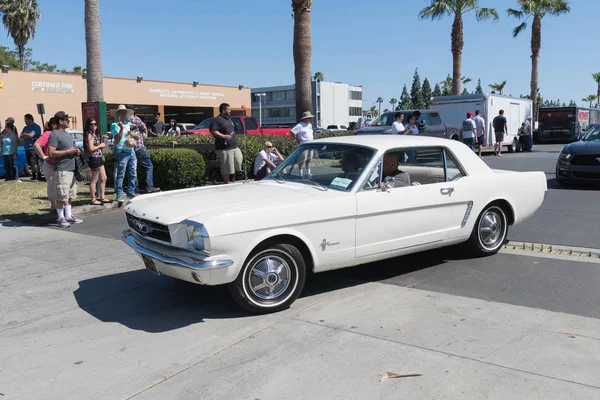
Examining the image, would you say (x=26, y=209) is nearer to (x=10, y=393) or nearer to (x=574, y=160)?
(x=10, y=393)

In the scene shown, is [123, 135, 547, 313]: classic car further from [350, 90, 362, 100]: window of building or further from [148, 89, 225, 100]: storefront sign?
[350, 90, 362, 100]: window of building

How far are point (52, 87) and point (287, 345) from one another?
3971 centimetres

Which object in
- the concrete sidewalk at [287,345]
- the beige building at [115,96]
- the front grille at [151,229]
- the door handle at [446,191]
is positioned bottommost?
the concrete sidewalk at [287,345]

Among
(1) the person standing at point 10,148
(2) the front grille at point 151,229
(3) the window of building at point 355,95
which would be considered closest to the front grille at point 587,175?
(2) the front grille at point 151,229

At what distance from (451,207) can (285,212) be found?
2173 mm

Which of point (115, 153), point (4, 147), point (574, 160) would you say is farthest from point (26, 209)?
point (574, 160)

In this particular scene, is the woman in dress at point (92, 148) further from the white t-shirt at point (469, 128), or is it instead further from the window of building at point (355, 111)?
the window of building at point (355, 111)

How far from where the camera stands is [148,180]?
11094 mm

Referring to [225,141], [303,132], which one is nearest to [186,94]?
[303,132]

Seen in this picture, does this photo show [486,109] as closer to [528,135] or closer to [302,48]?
[528,135]

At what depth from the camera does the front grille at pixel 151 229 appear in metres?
4.67

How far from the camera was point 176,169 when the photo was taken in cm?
1180

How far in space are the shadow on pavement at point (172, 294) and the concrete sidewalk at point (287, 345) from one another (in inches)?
0.8

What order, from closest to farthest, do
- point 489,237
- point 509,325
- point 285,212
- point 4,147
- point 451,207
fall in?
1. point 509,325
2. point 285,212
3. point 451,207
4. point 489,237
5. point 4,147
